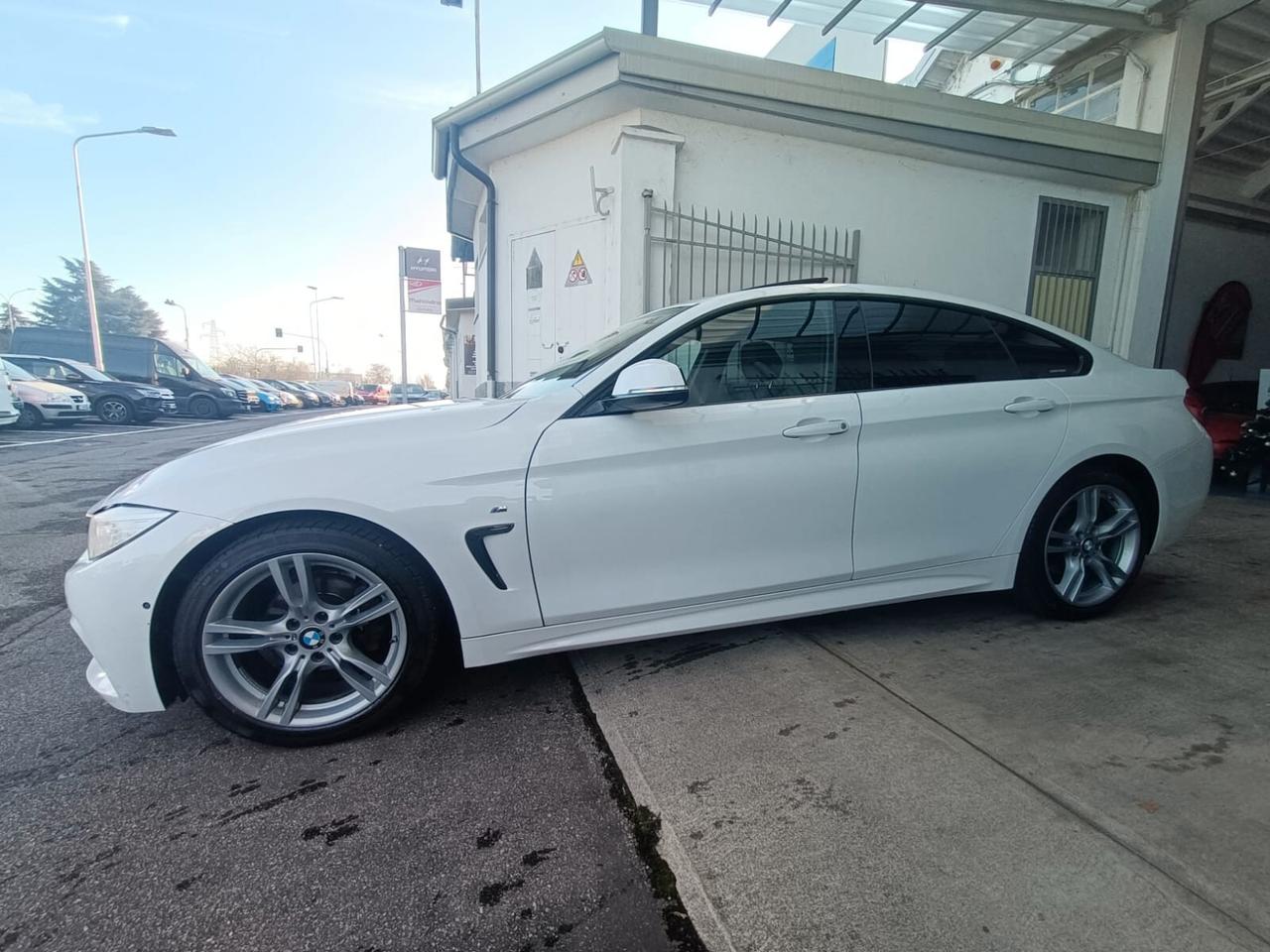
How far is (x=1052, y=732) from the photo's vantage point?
1.96m

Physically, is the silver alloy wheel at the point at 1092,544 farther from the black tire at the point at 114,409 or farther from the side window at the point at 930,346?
the black tire at the point at 114,409

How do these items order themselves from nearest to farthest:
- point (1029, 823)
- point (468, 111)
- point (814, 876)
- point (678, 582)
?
point (814, 876)
point (1029, 823)
point (678, 582)
point (468, 111)

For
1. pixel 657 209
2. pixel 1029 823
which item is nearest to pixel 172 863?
pixel 1029 823

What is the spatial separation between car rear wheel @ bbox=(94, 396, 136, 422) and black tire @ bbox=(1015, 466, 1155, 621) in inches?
753

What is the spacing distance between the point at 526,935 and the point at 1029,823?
1.27 m

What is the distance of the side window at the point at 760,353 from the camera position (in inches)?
93.1

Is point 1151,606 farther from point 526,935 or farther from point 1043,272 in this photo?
point 1043,272

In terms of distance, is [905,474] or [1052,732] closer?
[1052,732]

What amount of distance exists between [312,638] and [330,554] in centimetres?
29

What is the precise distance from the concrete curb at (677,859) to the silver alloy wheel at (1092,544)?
84.5 inches

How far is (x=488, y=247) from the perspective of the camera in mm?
7699

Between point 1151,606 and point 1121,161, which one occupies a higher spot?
point 1121,161

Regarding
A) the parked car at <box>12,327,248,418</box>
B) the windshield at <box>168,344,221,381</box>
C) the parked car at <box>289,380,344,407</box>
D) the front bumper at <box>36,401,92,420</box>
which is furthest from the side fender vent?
the parked car at <box>289,380,344,407</box>

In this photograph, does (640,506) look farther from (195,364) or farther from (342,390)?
(342,390)
